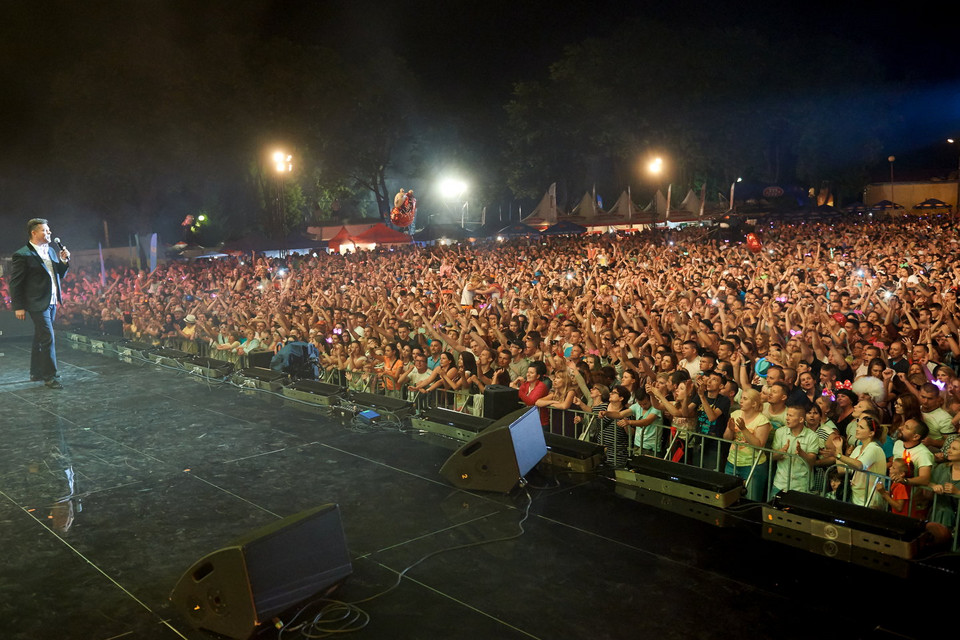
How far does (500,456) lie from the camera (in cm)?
579

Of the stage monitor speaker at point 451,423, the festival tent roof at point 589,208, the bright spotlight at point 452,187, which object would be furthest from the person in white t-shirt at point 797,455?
the bright spotlight at point 452,187

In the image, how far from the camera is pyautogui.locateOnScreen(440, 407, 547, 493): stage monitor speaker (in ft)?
18.9

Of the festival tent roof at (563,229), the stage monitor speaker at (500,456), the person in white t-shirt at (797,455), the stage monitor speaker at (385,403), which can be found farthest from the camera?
the festival tent roof at (563,229)

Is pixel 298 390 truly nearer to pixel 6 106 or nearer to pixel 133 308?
pixel 133 308

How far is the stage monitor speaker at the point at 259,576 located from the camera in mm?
3684

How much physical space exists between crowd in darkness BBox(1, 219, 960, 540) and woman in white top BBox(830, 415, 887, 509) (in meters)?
0.01

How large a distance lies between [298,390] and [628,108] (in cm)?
3590

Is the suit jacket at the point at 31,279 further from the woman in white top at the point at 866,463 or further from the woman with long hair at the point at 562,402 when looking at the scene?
the woman in white top at the point at 866,463

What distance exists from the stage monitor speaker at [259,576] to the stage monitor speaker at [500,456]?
1866mm

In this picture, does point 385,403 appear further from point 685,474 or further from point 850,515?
point 850,515

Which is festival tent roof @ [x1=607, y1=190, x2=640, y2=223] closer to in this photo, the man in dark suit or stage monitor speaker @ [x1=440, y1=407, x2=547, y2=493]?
the man in dark suit

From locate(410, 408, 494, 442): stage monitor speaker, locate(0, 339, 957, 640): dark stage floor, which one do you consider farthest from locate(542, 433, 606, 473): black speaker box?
locate(410, 408, 494, 442): stage monitor speaker

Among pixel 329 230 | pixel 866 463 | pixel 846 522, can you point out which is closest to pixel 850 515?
pixel 846 522

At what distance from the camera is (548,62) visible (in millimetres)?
51625
